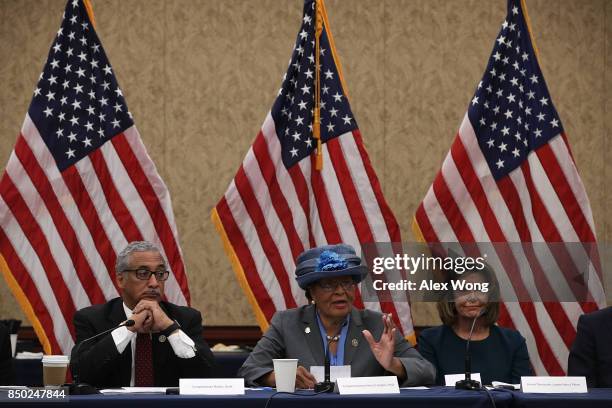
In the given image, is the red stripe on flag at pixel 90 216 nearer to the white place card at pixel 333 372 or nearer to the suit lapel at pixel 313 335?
the suit lapel at pixel 313 335

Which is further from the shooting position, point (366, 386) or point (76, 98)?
point (76, 98)

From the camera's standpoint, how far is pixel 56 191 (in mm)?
5312

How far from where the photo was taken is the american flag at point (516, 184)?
5296 millimetres

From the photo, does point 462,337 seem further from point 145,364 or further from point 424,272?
point 145,364

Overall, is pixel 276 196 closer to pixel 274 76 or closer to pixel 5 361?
pixel 5 361

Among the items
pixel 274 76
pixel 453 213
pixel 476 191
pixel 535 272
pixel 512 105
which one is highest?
pixel 274 76

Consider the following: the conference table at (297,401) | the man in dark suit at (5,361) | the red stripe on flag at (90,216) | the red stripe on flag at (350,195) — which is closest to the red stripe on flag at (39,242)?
the red stripe on flag at (90,216)

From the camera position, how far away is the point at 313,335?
4109 millimetres

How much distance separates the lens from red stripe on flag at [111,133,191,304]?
5.38 meters

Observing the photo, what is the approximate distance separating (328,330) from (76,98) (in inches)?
88.7

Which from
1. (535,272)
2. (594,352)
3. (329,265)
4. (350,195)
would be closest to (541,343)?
(535,272)

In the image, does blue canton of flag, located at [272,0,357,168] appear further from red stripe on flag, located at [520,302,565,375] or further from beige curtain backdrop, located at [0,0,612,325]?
beige curtain backdrop, located at [0,0,612,325]

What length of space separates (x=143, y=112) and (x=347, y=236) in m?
2.51

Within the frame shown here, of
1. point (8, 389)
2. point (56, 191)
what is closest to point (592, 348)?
point (8, 389)
